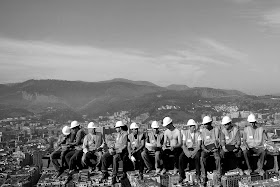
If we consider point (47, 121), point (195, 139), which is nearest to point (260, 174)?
point (195, 139)

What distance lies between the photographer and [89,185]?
7.09 m

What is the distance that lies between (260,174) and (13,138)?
80.3 m

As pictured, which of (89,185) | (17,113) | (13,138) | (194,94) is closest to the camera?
(89,185)

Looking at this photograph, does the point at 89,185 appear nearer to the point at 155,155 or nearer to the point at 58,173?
the point at 58,173

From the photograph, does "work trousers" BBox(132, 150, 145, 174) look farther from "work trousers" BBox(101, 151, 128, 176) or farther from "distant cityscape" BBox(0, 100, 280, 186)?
"distant cityscape" BBox(0, 100, 280, 186)

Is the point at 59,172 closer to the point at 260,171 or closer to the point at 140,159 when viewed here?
the point at 140,159

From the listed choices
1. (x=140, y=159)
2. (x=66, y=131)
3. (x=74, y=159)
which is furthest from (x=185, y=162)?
(x=66, y=131)

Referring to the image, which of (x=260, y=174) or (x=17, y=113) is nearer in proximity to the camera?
(x=260, y=174)

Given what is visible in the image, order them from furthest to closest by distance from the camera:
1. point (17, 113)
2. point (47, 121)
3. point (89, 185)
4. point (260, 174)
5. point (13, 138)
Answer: point (17, 113)
point (47, 121)
point (13, 138)
point (260, 174)
point (89, 185)

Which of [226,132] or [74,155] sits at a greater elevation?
[226,132]

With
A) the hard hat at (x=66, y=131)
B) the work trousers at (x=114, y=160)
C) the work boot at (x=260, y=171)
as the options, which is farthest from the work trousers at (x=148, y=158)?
the work boot at (x=260, y=171)

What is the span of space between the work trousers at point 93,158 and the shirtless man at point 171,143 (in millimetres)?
1643

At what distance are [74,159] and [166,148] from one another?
2.36m

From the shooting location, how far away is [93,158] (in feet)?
26.0
